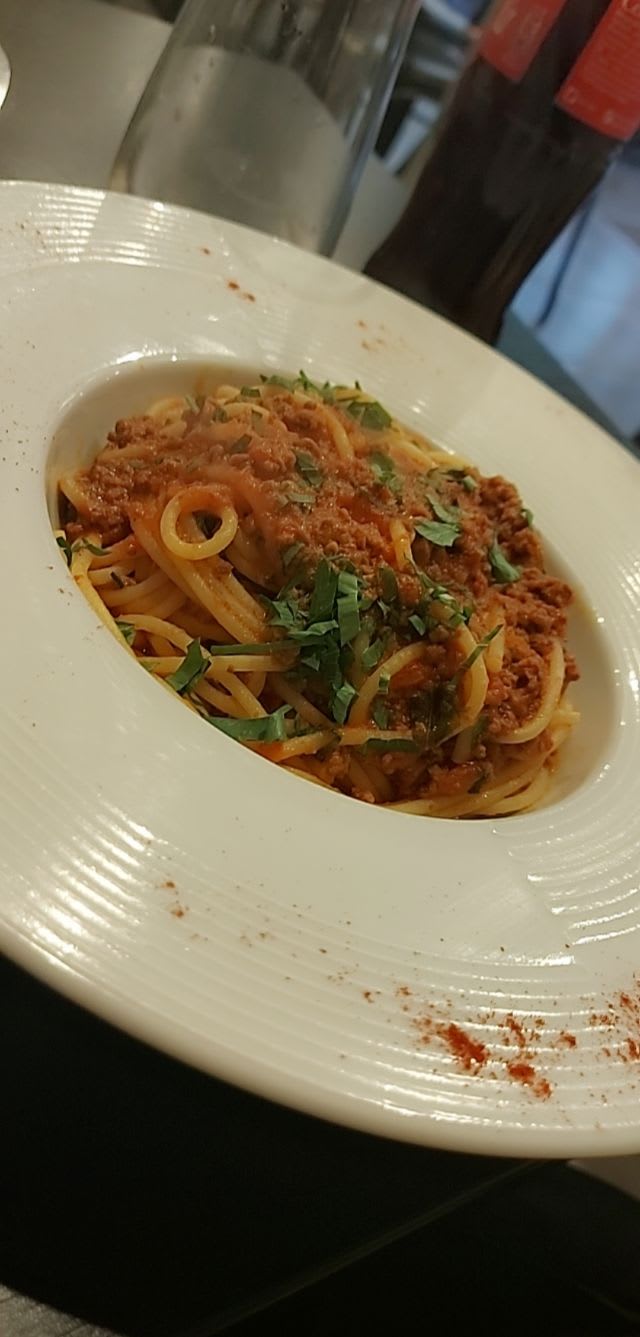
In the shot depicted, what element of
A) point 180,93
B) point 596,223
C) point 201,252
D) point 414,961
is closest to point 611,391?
point 596,223

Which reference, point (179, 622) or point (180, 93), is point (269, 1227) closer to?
point (179, 622)

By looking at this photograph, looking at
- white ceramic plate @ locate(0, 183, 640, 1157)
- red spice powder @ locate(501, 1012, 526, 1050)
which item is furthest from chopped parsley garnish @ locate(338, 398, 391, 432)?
red spice powder @ locate(501, 1012, 526, 1050)

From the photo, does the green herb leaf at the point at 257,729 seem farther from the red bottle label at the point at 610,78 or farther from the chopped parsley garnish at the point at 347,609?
the red bottle label at the point at 610,78

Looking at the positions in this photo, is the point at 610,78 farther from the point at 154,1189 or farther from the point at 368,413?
the point at 154,1189

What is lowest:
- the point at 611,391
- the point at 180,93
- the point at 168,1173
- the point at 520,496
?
the point at 611,391

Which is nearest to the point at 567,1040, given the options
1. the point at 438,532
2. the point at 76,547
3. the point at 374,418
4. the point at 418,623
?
the point at 418,623
